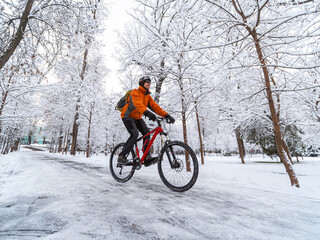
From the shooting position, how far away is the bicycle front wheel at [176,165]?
2.76 meters

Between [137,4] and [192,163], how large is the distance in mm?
4877

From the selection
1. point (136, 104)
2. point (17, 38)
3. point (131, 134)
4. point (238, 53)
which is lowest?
point (131, 134)

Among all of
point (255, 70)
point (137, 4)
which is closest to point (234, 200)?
point (255, 70)

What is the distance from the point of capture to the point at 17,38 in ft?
15.7

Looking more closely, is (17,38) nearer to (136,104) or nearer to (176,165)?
(136,104)

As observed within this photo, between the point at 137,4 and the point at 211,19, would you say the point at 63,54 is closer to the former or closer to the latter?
the point at 137,4

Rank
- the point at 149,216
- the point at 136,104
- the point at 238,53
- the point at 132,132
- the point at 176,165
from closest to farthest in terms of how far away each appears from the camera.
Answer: the point at 149,216 → the point at 176,165 → the point at 136,104 → the point at 132,132 → the point at 238,53

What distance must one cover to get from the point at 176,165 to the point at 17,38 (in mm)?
6028

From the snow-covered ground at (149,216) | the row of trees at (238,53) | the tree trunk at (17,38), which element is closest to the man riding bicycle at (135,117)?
the snow-covered ground at (149,216)

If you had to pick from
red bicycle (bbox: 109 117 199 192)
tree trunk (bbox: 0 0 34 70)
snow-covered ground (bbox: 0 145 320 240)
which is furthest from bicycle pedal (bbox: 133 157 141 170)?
tree trunk (bbox: 0 0 34 70)

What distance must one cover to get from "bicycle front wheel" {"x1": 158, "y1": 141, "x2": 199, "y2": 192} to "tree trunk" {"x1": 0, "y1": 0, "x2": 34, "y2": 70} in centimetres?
546

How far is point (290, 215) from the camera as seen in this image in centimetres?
176

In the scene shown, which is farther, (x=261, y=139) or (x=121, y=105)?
(x=261, y=139)

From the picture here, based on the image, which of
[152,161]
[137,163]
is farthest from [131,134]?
[152,161]
